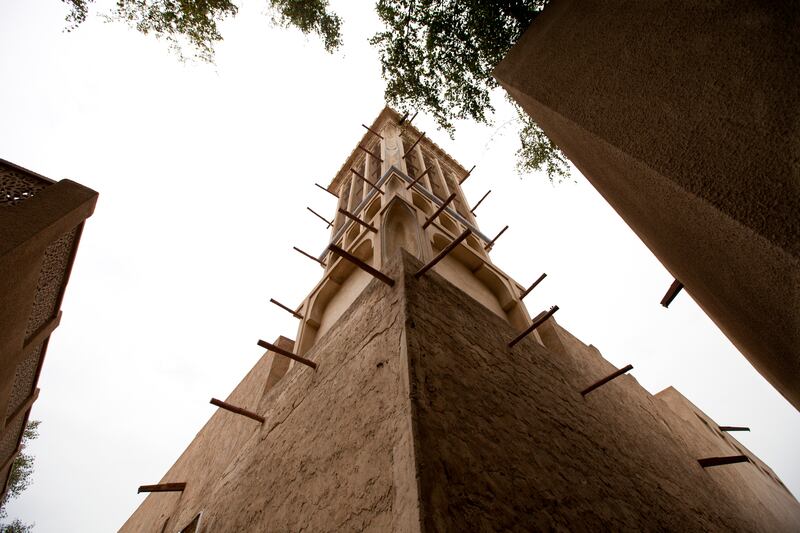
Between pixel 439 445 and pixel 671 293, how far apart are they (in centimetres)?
430

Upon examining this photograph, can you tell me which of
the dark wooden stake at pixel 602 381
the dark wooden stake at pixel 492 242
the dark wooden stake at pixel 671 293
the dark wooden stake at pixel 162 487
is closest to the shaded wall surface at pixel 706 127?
the dark wooden stake at pixel 602 381

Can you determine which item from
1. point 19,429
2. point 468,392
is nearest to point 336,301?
point 468,392

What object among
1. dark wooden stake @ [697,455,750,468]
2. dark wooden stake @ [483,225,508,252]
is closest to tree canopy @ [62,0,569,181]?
dark wooden stake @ [483,225,508,252]

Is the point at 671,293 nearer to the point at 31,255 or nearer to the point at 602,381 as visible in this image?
the point at 602,381

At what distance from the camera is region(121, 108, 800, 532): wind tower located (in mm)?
1879

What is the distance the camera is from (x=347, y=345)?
10.9 feet

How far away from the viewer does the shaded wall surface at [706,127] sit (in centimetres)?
147

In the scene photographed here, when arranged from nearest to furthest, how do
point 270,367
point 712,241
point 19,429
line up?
point 712,241 < point 270,367 < point 19,429

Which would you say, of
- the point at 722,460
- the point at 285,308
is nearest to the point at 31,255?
the point at 285,308

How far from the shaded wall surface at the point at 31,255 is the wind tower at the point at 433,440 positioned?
87.2 inches

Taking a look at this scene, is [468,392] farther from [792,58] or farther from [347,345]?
[792,58]

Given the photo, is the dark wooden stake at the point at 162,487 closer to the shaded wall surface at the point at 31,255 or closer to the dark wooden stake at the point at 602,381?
the shaded wall surface at the point at 31,255

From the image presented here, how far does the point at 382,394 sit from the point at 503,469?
0.82 meters

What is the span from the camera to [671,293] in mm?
4676
